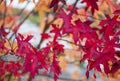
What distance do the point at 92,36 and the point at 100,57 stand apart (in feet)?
0.50

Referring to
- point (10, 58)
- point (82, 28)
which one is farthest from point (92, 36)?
point (10, 58)

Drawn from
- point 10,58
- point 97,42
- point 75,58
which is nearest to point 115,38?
point 97,42

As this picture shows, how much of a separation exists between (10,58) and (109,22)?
626 mm

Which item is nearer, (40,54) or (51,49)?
(40,54)

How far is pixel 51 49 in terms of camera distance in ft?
4.68

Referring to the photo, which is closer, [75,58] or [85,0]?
[85,0]

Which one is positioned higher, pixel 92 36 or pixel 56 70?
pixel 92 36

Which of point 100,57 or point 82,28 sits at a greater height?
point 82,28

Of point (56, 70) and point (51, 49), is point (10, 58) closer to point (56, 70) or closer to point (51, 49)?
point (51, 49)

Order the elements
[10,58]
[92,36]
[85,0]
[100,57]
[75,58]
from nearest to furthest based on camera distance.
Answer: [100,57], [92,36], [85,0], [10,58], [75,58]

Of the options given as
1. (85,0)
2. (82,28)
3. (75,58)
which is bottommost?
(75,58)

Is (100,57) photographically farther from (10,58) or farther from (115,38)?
(10,58)

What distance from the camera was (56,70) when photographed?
4.17 feet

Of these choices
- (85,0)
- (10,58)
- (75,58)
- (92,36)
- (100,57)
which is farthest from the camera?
(75,58)
